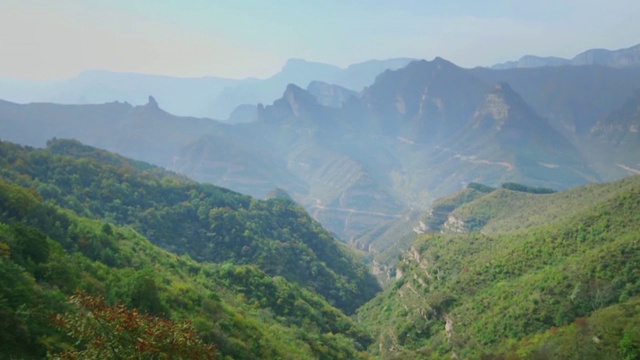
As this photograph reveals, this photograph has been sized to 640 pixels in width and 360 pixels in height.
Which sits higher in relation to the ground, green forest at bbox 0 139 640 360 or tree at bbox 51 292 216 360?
tree at bbox 51 292 216 360

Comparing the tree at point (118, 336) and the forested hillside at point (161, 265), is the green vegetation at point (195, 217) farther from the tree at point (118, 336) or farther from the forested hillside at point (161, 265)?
the tree at point (118, 336)

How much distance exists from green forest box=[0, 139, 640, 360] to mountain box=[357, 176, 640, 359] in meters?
0.16

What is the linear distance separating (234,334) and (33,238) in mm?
13064

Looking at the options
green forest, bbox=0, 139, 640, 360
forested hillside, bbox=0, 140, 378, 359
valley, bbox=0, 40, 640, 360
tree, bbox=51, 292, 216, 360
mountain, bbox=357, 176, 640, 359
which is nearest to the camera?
tree, bbox=51, 292, 216, 360

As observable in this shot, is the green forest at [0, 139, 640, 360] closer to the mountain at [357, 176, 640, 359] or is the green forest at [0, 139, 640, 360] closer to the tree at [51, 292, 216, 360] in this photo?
the tree at [51, 292, 216, 360]

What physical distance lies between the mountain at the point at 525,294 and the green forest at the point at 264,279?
0.16 m

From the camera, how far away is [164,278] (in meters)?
34.0

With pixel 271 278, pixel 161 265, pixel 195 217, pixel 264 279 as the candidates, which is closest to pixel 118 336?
pixel 161 265

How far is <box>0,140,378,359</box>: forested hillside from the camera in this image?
57.6 ft

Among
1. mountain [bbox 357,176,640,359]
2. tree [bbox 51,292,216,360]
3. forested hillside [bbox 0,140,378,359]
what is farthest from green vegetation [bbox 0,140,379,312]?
tree [bbox 51,292,216,360]

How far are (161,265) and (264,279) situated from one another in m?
15.3

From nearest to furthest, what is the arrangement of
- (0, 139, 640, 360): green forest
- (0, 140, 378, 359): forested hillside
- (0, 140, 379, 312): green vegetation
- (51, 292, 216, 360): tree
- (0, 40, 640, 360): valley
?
(51, 292, 216, 360): tree, (0, 139, 640, 360): green forest, (0, 140, 378, 359): forested hillside, (0, 40, 640, 360): valley, (0, 140, 379, 312): green vegetation

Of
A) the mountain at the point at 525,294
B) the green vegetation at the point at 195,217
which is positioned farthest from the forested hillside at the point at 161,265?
the mountain at the point at 525,294

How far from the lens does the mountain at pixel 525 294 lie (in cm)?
3228
